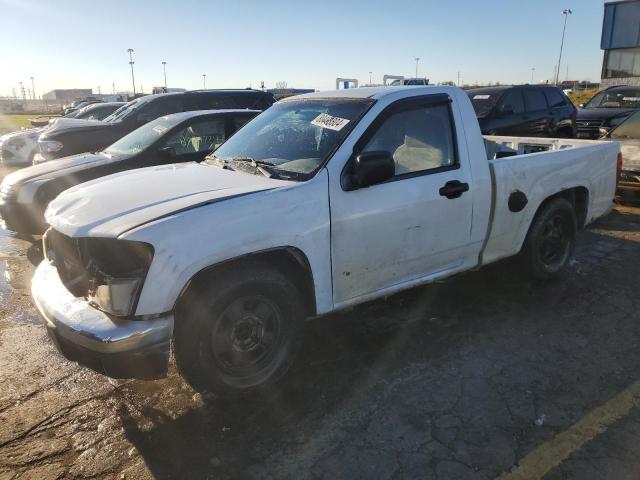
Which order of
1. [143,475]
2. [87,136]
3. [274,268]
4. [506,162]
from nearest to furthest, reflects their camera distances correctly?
[143,475] < [274,268] < [506,162] < [87,136]

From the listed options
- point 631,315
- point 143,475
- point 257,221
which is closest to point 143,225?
point 257,221

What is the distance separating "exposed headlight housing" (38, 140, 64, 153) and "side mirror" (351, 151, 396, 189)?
248 inches

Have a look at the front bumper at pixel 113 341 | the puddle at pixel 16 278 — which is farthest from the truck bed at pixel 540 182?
the puddle at pixel 16 278

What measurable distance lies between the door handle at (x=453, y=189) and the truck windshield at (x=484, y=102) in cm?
719

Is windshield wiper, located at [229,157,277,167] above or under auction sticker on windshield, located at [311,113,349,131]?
under

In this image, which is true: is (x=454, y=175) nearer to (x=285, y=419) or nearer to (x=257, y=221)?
(x=257, y=221)

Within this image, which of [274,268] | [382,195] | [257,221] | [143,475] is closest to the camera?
[143,475]

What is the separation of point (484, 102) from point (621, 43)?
993 inches

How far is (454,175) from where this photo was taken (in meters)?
3.75

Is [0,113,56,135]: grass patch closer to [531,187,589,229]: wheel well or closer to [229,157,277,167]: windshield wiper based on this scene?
[229,157,277,167]: windshield wiper

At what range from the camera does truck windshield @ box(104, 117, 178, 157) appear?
6.36m

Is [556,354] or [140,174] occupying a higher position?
[140,174]

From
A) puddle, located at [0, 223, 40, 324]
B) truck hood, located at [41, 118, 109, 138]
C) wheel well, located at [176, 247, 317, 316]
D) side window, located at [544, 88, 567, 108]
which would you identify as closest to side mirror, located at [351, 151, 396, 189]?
wheel well, located at [176, 247, 317, 316]

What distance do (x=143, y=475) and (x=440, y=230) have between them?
250 cm
